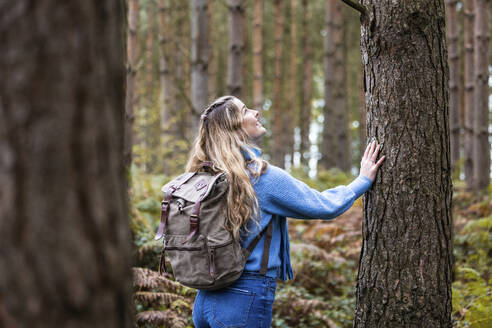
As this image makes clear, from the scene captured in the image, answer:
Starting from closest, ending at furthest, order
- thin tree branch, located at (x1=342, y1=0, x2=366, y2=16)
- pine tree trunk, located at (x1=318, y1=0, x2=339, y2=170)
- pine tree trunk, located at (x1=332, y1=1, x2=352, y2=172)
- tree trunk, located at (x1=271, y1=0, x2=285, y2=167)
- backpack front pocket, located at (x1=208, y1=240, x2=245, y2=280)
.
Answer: backpack front pocket, located at (x1=208, y1=240, x2=245, y2=280) < thin tree branch, located at (x1=342, y1=0, x2=366, y2=16) < pine tree trunk, located at (x1=318, y1=0, x2=339, y2=170) < pine tree trunk, located at (x1=332, y1=1, x2=352, y2=172) < tree trunk, located at (x1=271, y1=0, x2=285, y2=167)

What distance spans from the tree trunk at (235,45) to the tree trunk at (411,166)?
4.70 m

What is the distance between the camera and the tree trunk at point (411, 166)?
2.83 m

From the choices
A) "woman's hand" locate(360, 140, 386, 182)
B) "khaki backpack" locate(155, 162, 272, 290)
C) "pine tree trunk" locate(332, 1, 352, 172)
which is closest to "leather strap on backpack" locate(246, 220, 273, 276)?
"khaki backpack" locate(155, 162, 272, 290)

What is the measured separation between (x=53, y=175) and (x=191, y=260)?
160cm

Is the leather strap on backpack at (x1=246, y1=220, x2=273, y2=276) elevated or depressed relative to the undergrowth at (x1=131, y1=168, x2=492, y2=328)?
elevated

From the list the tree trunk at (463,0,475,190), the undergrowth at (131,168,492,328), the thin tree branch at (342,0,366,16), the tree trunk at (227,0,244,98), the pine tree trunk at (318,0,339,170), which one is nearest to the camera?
the thin tree branch at (342,0,366,16)

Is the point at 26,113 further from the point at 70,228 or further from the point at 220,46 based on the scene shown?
the point at 220,46

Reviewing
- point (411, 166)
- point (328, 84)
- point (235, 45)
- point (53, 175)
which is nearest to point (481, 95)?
point (235, 45)

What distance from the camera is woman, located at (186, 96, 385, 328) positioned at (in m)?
2.56

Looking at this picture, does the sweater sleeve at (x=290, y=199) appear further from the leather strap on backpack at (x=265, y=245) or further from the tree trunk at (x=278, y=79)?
the tree trunk at (x=278, y=79)

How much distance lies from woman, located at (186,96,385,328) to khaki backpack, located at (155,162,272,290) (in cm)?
6

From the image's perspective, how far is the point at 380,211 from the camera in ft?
9.57

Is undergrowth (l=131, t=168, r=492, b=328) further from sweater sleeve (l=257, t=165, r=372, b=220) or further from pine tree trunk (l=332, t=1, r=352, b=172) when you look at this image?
A: pine tree trunk (l=332, t=1, r=352, b=172)

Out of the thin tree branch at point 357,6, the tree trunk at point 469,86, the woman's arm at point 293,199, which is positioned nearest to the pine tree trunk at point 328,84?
the tree trunk at point 469,86
